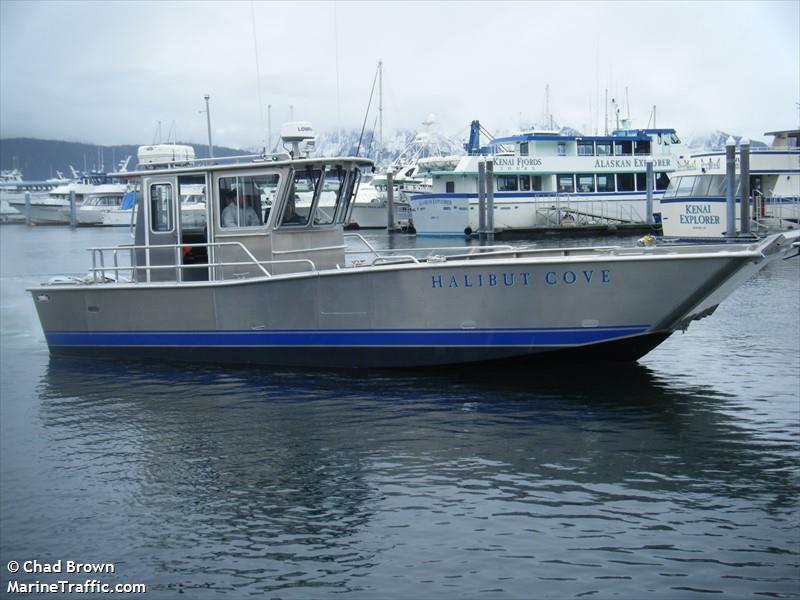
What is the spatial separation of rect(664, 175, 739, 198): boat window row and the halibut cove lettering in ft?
95.7

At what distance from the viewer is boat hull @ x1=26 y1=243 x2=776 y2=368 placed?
12.7 metres

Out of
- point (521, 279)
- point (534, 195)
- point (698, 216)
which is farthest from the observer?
point (534, 195)

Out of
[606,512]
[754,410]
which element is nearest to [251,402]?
[606,512]

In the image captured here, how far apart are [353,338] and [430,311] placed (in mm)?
1390

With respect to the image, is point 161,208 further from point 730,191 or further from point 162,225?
point 730,191

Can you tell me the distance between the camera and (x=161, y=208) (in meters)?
15.7

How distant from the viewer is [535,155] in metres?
53.1

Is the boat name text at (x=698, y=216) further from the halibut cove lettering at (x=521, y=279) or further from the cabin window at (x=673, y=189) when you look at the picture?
the halibut cove lettering at (x=521, y=279)

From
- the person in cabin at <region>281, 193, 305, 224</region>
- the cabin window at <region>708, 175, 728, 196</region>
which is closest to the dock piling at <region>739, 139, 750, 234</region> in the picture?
the cabin window at <region>708, 175, 728, 196</region>

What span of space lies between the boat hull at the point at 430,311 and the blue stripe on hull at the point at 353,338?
2 centimetres

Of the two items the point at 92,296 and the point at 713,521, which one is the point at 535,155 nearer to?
the point at 92,296

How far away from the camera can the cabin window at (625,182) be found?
181ft

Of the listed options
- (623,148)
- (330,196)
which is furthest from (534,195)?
(330,196)

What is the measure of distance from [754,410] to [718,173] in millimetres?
29570
